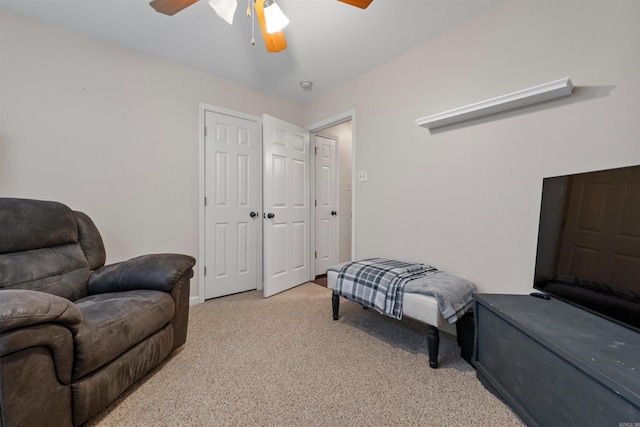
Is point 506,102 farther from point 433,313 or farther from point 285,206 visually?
point 285,206

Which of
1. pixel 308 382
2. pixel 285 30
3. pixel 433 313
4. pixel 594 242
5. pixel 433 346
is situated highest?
pixel 285 30

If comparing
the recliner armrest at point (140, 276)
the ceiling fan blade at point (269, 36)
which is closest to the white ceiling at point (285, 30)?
the ceiling fan blade at point (269, 36)

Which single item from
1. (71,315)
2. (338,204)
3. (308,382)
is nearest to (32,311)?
(71,315)

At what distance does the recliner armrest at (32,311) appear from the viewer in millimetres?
828

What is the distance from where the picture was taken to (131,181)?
2.26 meters

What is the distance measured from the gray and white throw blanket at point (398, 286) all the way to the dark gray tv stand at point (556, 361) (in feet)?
0.55

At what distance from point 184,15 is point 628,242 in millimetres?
2814

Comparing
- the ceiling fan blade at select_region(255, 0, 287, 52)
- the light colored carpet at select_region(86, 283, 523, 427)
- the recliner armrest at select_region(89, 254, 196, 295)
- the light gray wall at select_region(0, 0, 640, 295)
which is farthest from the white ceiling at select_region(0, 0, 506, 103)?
the light colored carpet at select_region(86, 283, 523, 427)

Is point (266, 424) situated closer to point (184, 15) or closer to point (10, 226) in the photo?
point (10, 226)

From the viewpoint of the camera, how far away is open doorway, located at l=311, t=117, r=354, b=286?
3.53m

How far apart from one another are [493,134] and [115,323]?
8.08 feet

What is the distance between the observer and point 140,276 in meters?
1.59

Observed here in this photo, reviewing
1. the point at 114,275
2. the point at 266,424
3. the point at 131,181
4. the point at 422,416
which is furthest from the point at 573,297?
the point at 131,181

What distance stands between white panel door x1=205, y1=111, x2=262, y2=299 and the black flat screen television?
2568mm
